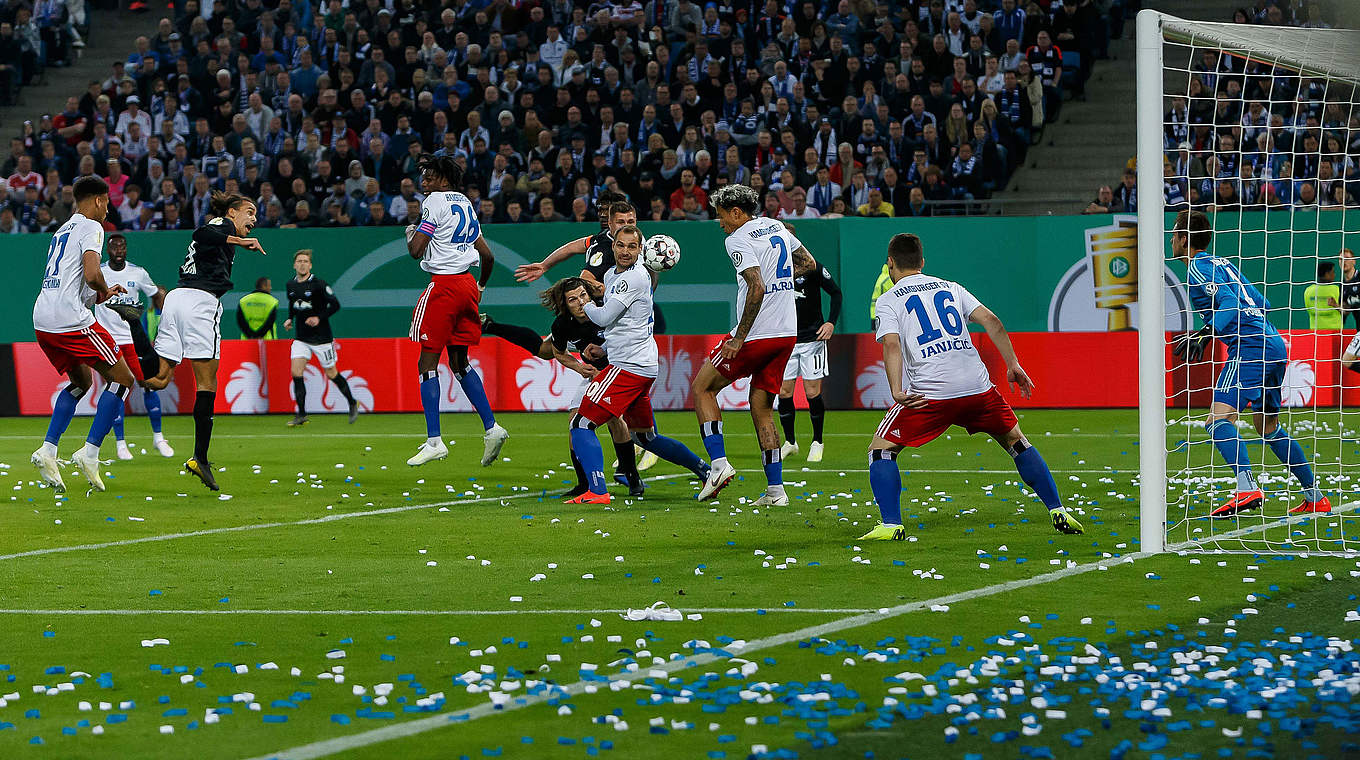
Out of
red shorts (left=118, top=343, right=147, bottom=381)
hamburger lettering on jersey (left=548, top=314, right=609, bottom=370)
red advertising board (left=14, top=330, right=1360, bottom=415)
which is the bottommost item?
red advertising board (left=14, top=330, right=1360, bottom=415)

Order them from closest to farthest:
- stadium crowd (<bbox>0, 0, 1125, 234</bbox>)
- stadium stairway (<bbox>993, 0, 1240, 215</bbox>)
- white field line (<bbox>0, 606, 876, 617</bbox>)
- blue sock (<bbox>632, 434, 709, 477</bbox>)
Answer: white field line (<bbox>0, 606, 876, 617</bbox>) < blue sock (<bbox>632, 434, 709, 477</bbox>) < stadium crowd (<bbox>0, 0, 1125, 234</bbox>) < stadium stairway (<bbox>993, 0, 1240, 215</bbox>)

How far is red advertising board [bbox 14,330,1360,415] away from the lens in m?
21.2

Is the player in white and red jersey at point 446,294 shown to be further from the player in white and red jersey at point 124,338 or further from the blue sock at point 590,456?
the player in white and red jersey at point 124,338

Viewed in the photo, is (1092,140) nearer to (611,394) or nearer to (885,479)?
(611,394)

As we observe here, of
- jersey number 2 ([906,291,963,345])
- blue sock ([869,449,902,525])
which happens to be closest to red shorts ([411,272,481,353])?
blue sock ([869,449,902,525])

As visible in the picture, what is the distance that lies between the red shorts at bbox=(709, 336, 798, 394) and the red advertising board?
9.22 m

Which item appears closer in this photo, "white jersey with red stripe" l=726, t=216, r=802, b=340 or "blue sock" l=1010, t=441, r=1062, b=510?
"blue sock" l=1010, t=441, r=1062, b=510

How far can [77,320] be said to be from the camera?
1217 centimetres

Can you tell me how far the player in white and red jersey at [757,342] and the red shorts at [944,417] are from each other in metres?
1.97

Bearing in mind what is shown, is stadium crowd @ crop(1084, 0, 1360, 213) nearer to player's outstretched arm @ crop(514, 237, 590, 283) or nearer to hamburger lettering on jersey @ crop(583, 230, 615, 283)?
player's outstretched arm @ crop(514, 237, 590, 283)

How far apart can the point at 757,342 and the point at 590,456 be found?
1385mm

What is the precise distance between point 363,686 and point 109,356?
7.55 m

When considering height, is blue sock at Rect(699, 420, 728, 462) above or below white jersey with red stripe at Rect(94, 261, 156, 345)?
below

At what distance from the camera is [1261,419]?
34.5 ft
